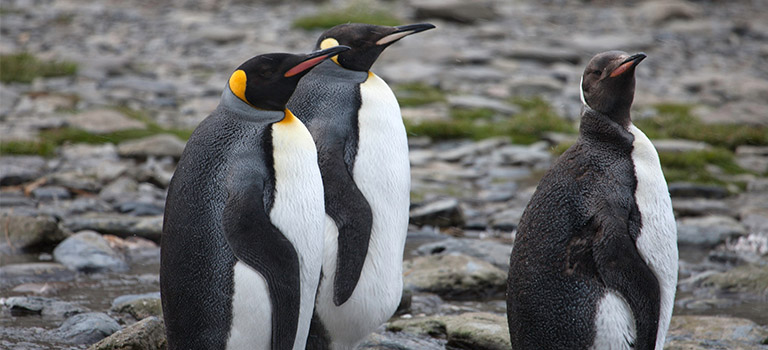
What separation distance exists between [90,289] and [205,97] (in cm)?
590

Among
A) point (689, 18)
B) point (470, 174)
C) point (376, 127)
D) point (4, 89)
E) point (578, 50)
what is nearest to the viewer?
point (376, 127)

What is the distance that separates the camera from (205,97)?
1039cm

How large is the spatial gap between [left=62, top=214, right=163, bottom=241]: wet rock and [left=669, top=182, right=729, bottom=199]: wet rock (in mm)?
4233

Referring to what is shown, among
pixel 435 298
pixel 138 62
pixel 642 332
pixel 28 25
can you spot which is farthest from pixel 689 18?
pixel 642 332

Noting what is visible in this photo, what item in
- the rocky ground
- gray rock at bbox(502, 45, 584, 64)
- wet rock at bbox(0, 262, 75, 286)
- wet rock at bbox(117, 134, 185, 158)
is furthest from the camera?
gray rock at bbox(502, 45, 584, 64)

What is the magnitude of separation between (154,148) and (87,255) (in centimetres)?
283

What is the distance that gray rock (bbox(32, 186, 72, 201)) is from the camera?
6473 millimetres

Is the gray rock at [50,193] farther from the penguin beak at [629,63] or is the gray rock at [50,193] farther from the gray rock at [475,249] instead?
the penguin beak at [629,63]

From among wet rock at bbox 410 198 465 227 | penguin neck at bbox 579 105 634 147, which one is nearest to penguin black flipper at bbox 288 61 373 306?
penguin neck at bbox 579 105 634 147

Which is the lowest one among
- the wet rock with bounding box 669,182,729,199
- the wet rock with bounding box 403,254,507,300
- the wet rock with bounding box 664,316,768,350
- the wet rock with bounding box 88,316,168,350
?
the wet rock with bounding box 669,182,729,199

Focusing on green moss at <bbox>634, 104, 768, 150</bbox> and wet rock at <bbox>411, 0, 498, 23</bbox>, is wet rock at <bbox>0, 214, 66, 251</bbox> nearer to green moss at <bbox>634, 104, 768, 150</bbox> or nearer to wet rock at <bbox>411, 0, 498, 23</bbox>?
green moss at <bbox>634, 104, 768, 150</bbox>

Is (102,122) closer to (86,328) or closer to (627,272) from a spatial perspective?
(86,328)

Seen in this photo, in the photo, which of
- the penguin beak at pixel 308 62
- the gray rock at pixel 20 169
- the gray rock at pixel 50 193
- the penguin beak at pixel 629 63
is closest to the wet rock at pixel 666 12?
the gray rock at pixel 20 169

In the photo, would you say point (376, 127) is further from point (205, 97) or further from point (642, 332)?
point (205, 97)
